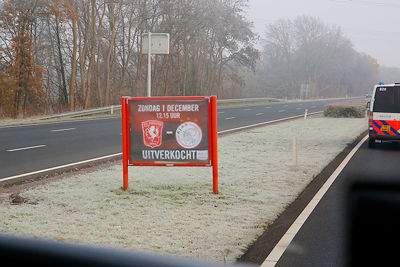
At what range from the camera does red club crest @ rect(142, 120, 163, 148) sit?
845 centimetres

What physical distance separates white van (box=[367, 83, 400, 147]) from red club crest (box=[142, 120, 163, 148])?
32.6 feet

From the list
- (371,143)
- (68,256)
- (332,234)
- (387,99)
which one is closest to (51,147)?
(371,143)

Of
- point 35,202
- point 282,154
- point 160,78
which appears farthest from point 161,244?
point 160,78

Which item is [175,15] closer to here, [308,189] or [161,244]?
[308,189]

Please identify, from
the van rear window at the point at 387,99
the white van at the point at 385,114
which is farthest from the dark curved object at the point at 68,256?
the van rear window at the point at 387,99

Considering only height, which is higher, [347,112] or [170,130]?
[170,130]

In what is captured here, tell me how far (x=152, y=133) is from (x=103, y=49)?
47.5m

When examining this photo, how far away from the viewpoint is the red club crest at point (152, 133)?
27.7 feet

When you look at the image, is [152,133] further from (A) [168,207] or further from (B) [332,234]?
(B) [332,234]

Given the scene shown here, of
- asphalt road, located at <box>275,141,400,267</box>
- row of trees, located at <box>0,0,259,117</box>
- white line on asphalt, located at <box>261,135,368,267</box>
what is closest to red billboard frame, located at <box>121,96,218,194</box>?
white line on asphalt, located at <box>261,135,368,267</box>

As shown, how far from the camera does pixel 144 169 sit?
10.9m

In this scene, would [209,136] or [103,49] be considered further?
[103,49]

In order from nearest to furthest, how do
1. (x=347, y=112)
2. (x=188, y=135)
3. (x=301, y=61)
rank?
(x=188, y=135) → (x=347, y=112) → (x=301, y=61)

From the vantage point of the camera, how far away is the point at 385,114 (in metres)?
16.0
